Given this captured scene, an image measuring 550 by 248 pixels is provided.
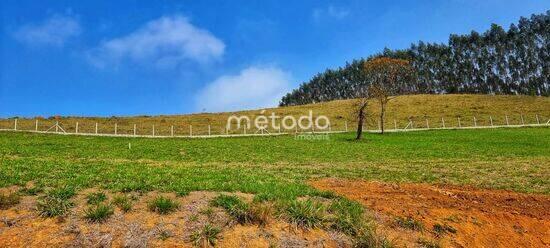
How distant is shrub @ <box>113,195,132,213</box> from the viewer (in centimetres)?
1051

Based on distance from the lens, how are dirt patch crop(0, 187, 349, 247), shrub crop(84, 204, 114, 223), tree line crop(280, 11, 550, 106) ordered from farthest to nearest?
1. tree line crop(280, 11, 550, 106)
2. shrub crop(84, 204, 114, 223)
3. dirt patch crop(0, 187, 349, 247)

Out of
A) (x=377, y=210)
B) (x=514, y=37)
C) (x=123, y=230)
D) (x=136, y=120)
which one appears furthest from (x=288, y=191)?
(x=514, y=37)

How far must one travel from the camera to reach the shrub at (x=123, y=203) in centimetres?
1051

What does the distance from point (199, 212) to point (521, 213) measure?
9357 mm

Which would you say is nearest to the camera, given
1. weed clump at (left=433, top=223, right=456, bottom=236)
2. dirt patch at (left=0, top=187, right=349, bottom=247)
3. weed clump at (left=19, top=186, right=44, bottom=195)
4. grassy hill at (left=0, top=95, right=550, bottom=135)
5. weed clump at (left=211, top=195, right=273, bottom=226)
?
dirt patch at (left=0, top=187, right=349, bottom=247)

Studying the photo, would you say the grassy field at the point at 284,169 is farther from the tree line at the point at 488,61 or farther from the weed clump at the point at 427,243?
the tree line at the point at 488,61

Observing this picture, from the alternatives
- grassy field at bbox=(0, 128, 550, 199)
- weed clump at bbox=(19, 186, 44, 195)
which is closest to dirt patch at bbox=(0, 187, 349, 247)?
weed clump at bbox=(19, 186, 44, 195)

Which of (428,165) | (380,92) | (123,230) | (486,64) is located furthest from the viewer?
(486,64)

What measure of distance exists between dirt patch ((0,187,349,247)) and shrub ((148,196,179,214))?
0.13 m

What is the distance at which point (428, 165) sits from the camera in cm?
2833

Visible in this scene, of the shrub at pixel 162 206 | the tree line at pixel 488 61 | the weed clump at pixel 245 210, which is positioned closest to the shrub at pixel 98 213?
the shrub at pixel 162 206

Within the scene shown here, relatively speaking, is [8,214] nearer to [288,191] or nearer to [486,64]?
[288,191]

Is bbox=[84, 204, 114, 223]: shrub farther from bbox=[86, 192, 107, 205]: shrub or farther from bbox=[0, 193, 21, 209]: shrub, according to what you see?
bbox=[0, 193, 21, 209]: shrub

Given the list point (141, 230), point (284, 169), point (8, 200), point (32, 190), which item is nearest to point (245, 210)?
point (141, 230)
